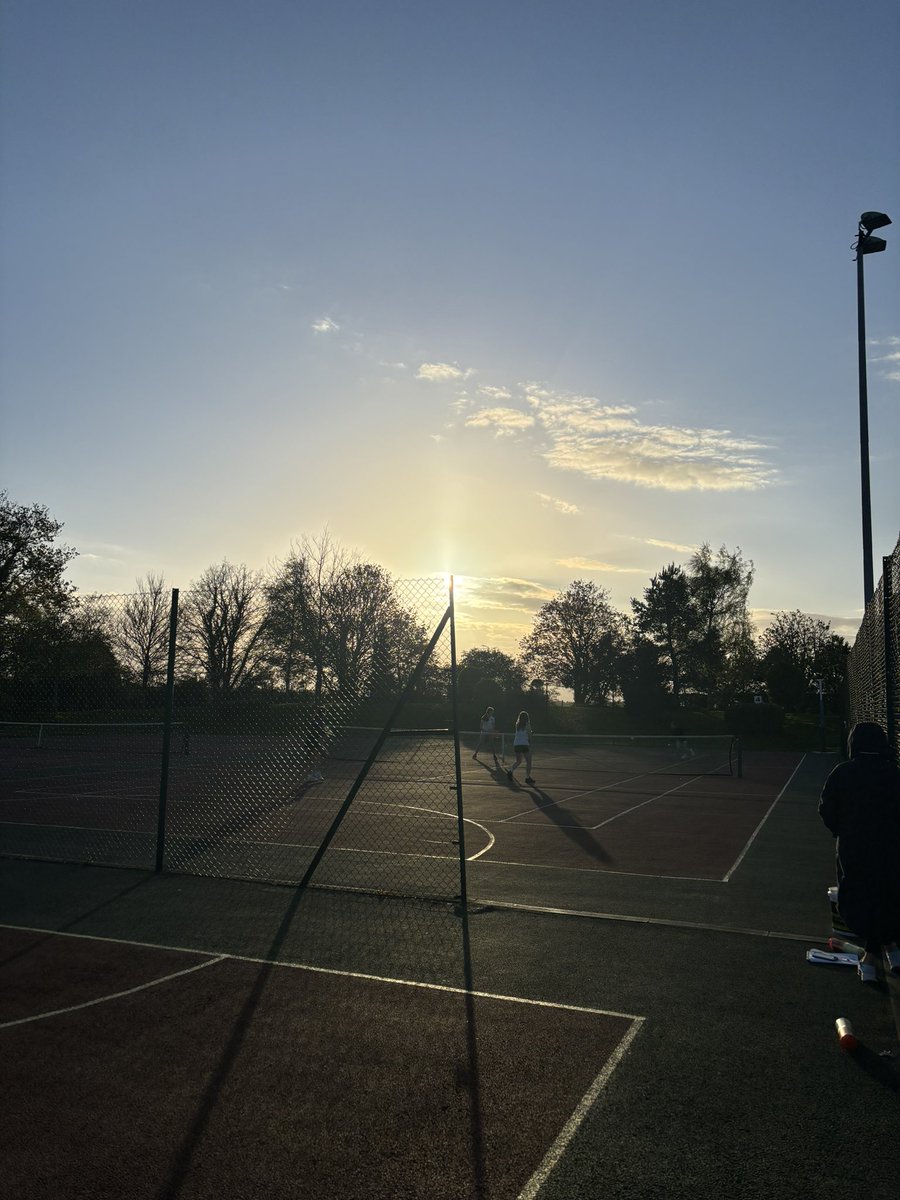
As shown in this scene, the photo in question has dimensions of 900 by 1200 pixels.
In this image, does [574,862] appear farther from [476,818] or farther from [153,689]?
[153,689]

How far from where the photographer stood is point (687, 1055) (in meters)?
4.59

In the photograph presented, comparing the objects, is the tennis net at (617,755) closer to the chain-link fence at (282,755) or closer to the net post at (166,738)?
the chain-link fence at (282,755)

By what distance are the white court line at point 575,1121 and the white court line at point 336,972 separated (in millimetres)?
407

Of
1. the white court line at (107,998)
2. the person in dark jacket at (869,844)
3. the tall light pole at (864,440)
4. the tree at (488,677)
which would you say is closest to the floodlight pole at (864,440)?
the tall light pole at (864,440)

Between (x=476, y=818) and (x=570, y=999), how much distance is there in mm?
9027

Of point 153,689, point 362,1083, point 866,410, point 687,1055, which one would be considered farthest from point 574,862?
point 866,410

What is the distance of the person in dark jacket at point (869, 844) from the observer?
18.3 ft

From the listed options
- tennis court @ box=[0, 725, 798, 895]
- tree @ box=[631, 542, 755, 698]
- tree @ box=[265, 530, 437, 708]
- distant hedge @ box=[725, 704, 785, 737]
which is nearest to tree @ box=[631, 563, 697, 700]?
tree @ box=[631, 542, 755, 698]

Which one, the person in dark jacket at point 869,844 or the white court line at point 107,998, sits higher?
the person in dark jacket at point 869,844

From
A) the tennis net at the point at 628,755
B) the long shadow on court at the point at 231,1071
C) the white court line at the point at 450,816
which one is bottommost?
the tennis net at the point at 628,755

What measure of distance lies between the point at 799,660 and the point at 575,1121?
67.5 metres

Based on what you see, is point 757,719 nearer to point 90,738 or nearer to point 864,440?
point 864,440

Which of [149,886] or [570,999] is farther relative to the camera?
[149,886]

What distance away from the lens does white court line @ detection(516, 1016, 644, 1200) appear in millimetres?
3389
